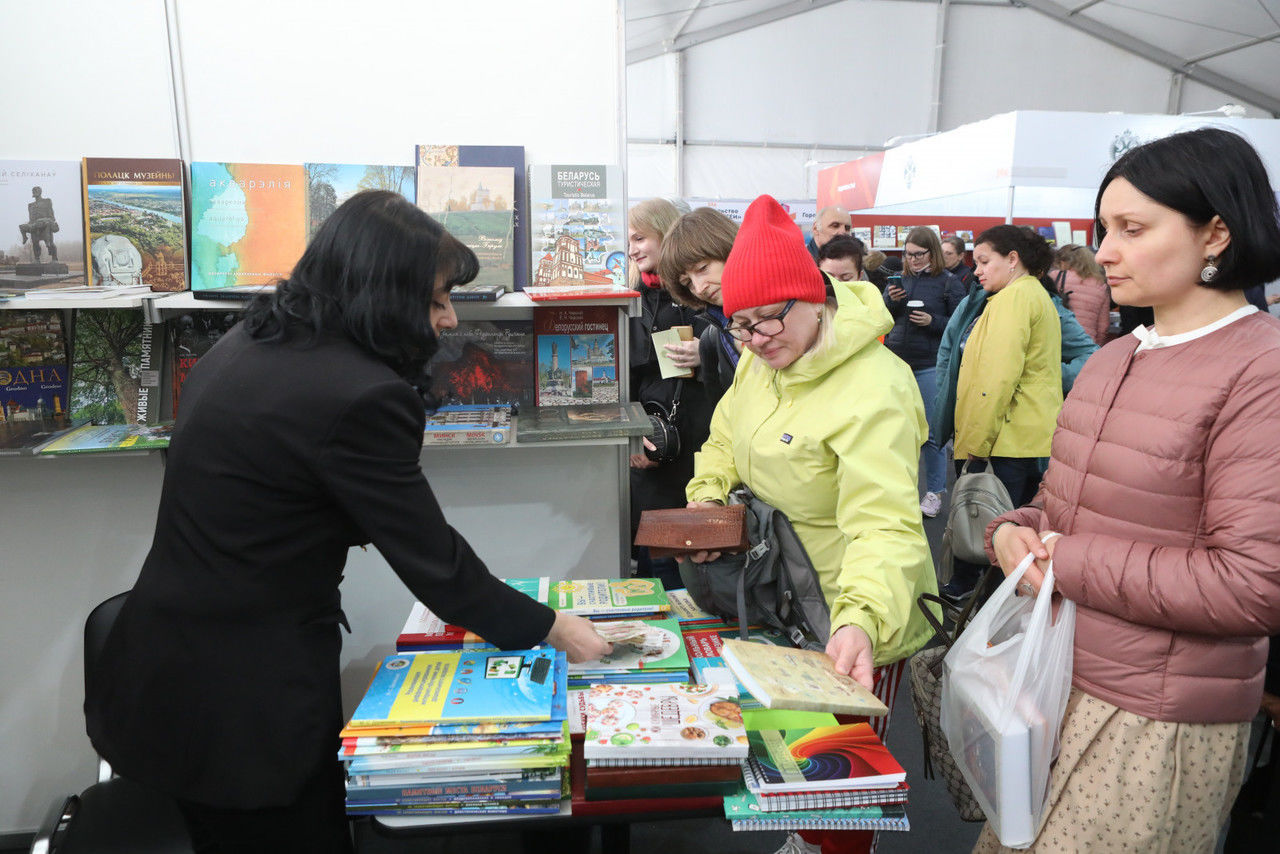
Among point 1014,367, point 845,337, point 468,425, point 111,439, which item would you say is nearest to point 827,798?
point 845,337

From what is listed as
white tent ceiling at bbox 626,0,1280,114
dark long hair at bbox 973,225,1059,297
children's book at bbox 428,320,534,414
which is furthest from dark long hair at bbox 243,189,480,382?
white tent ceiling at bbox 626,0,1280,114

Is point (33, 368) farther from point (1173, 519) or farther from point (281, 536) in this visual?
point (1173, 519)

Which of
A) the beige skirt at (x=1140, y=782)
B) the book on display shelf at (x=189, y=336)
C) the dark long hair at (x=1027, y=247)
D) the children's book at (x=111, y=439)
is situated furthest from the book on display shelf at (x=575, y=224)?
the dark long hair at (x=1027, y=247)

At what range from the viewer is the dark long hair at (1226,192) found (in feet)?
3.67

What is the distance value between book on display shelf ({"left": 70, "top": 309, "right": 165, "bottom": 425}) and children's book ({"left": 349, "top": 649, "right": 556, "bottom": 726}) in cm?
131

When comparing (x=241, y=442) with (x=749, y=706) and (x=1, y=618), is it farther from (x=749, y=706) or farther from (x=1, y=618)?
(x=1, y=618)

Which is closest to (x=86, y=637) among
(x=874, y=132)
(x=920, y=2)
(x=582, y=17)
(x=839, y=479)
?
(x=839, y=479)

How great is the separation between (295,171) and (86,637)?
4.21 ft

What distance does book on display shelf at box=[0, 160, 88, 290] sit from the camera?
2090 millimetres

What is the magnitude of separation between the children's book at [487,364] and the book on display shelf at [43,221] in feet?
3.16

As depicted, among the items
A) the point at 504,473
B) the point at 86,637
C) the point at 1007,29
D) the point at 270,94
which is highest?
the point at 1007,29

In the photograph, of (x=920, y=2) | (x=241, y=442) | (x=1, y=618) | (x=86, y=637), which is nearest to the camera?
(x=241, y=442)

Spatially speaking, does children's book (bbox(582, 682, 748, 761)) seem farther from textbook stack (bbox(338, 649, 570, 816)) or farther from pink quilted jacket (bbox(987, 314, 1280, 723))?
pink quilted jacket (bbox(987, 314, 1280, 723))

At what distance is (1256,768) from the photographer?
5.17ft
